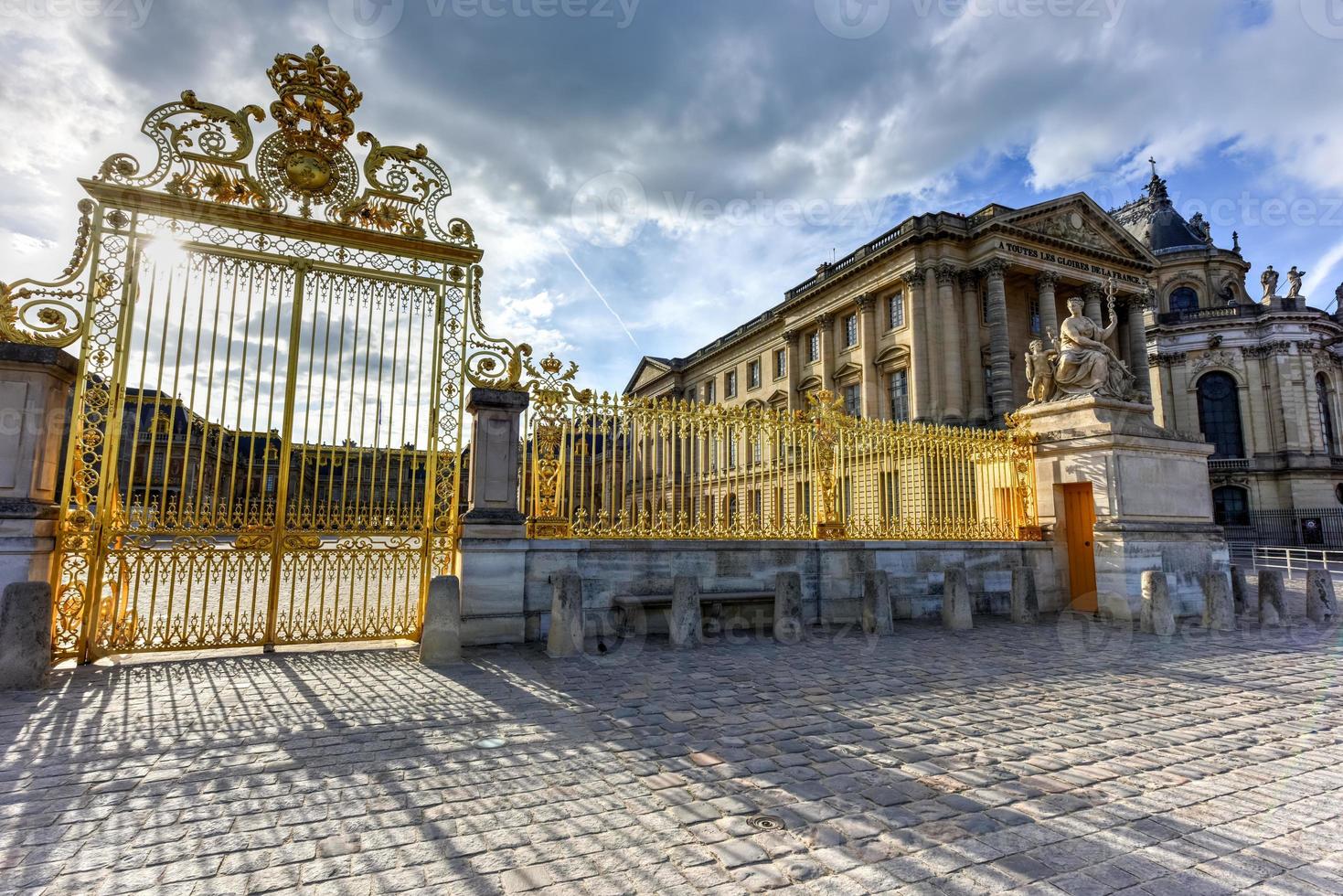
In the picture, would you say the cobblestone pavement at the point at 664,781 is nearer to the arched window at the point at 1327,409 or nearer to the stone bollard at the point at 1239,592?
the stone bollard at the point at 1239,592

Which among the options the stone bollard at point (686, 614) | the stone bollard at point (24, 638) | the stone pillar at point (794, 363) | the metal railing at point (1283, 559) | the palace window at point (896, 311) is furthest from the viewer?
the stone pillar at point (794, 363)

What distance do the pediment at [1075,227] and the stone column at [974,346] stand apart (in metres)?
2.90

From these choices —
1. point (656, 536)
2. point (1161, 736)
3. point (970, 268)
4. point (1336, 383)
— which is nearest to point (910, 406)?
point (970, 268)

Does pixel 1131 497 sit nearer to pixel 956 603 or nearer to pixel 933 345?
pixel 956 603

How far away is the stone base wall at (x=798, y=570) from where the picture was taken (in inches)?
336

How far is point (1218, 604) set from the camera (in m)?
10.4

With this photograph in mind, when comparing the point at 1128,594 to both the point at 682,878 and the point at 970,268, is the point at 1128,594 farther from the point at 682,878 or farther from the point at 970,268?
the point at 970,268

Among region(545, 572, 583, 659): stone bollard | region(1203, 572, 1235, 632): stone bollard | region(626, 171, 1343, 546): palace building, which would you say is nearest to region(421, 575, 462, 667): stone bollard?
region(545, 572, 583, 659): stone bollard

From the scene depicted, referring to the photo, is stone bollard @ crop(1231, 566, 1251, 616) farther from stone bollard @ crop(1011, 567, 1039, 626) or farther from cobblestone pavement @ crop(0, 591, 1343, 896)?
cobblestone pavement @ crop(0, 591, 1343, 896)

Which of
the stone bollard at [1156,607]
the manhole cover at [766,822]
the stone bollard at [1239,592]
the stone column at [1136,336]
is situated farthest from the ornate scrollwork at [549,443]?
the stone column at [1136,336]

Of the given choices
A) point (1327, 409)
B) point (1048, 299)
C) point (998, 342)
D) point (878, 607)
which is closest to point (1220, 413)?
point (1327, 409)

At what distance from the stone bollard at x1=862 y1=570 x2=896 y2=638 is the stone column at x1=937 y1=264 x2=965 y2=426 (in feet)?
78.5

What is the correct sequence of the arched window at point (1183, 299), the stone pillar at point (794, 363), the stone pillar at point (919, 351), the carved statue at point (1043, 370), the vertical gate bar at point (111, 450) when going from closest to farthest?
the vertical gate bar at point (111, 450), the carved statue at point (1043, 370), the stone pillar at point (919, 351), the stone pillar at point (794, 363), the arched window at point (1183, 299)

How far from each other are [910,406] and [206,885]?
1330 inches
